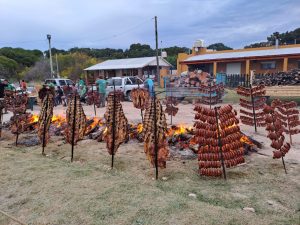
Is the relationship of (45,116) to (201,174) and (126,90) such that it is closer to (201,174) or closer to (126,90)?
(201,174)

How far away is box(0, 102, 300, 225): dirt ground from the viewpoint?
11.3ft

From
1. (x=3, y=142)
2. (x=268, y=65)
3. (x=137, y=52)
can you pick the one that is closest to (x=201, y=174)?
(x=3, y=142)

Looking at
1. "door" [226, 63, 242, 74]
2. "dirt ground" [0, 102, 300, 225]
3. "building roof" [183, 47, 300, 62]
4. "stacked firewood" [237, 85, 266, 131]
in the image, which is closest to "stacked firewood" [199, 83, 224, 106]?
"stacked firewood" [237, 85, 266, 131]

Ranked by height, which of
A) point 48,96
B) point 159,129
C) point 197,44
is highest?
point 197,44

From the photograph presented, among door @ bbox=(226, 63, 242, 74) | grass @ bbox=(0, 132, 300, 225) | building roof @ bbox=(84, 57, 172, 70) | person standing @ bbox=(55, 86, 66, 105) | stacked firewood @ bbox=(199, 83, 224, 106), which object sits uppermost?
building roof @ bbox=(84, 57, 172, 70)

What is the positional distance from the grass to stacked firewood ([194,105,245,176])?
0.26 metres

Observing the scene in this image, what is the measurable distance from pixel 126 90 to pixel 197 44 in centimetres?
1977

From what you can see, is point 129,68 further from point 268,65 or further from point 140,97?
point 140,97

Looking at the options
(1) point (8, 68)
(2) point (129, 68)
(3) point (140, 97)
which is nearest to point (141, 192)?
(3) point (140, 97)

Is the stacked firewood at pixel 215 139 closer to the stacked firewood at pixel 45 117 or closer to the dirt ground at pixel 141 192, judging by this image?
the dirt ground at pixel 141 192

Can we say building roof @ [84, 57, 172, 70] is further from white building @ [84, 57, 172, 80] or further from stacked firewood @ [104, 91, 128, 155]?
stacked firewood @ [104, 91, 128, 155]

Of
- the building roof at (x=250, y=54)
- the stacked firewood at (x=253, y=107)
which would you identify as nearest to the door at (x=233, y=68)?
the building roof at (x=250, y=54)

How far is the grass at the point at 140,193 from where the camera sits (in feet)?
11.3

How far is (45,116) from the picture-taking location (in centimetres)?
655
